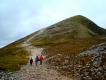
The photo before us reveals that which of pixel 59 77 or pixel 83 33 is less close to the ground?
pixel 83 33

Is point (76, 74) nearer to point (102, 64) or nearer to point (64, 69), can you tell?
point (102, 64)

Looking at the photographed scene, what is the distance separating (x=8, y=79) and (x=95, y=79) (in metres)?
14.3

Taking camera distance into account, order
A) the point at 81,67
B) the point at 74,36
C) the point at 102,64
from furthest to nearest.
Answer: the point at 74,36
the point at 81,67
the point at 102,64

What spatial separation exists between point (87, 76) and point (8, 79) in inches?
493

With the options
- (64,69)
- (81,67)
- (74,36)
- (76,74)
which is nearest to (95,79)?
(76,74)

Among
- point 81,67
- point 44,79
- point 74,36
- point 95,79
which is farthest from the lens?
point 74,36

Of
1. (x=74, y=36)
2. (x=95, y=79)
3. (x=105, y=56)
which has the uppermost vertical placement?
(x=74, y=36)

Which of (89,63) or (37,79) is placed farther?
(89,63)

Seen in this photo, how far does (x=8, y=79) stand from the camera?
4884 centimetres

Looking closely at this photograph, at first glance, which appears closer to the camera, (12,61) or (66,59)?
(66,59)

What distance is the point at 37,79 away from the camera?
150 feet

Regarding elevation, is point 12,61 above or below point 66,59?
above

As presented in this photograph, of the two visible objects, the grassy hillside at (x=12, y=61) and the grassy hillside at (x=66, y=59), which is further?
the grassy hillside at (x=12, y=61)

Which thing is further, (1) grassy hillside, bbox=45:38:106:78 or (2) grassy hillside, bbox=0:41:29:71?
(2) grassy hillside, bbox=0:41:29:71
